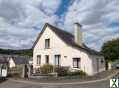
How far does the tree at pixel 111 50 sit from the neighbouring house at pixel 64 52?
1699 centimetres

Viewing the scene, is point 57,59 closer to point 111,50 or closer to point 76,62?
point 76,62

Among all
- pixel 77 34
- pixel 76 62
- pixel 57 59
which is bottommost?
pixel 76 62

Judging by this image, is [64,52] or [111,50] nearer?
[64,52]

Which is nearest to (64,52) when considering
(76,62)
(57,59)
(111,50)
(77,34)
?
(57,59)

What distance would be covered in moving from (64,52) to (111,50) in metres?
25.3

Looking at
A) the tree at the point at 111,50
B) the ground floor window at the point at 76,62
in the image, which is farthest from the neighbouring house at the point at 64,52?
the tree at the point at 111,50

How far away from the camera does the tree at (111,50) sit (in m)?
Answer: 50.1

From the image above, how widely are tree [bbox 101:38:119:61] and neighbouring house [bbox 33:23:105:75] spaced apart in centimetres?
1699

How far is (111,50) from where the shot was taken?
51406mm

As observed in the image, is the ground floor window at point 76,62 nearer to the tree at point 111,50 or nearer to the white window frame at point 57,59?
the white window frame at point 57,59

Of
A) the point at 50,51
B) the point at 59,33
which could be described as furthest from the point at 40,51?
the point at 59,33

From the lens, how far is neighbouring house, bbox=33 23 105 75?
2811 cm

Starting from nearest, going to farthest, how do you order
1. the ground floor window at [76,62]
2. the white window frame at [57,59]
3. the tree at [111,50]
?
the ground floor window at [76,62]
the white window frame at [57,59]
the tree at [111,50]

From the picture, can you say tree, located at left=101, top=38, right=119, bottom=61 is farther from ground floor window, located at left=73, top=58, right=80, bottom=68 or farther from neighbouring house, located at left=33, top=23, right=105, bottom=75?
ground floor window, located at left=73, top=58, right=80, bottom=68
